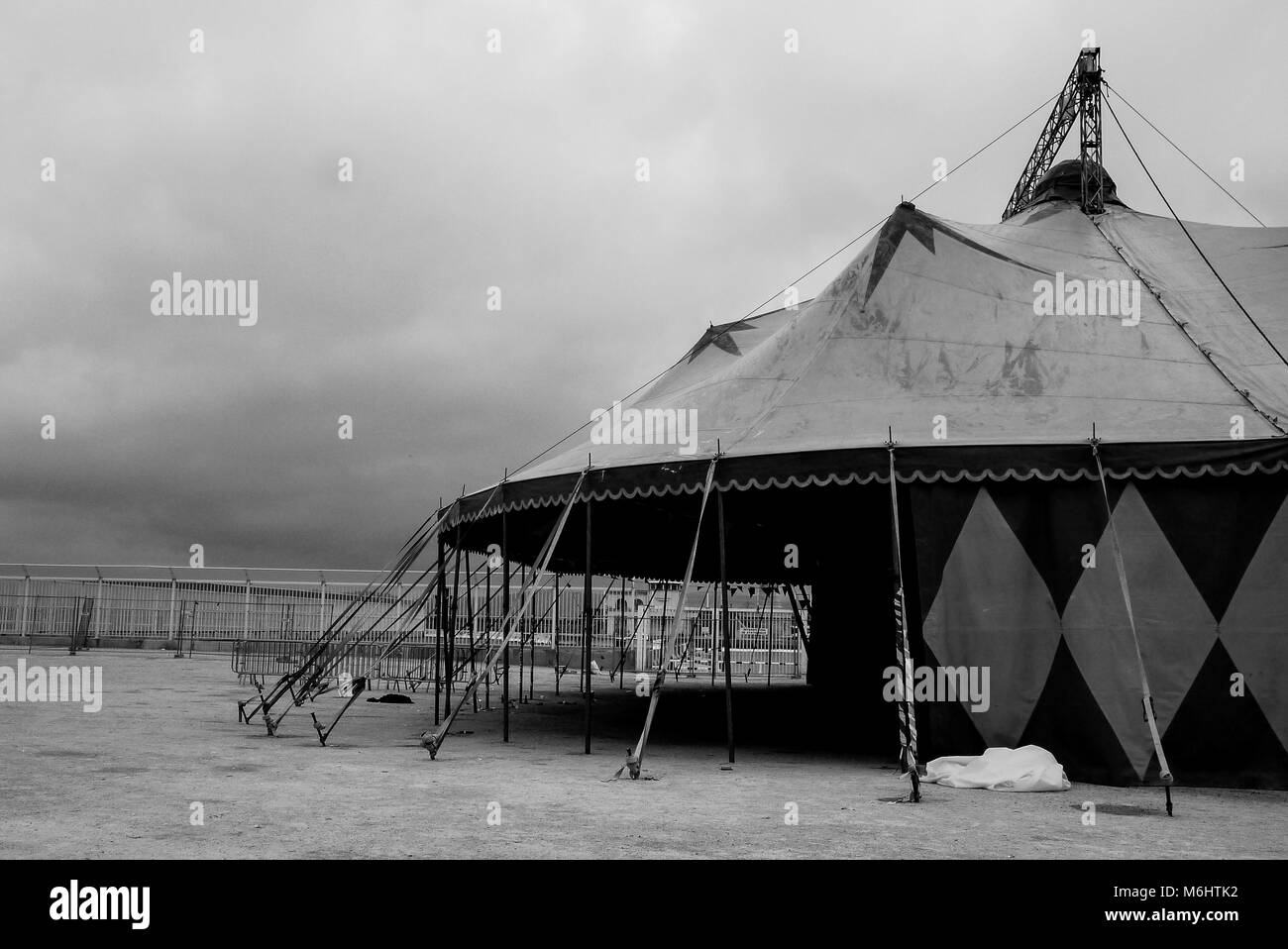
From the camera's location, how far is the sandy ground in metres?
6.82

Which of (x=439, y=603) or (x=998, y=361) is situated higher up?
(x=998, y=361)

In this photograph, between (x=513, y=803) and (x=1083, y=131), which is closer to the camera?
(x=513, y=803)

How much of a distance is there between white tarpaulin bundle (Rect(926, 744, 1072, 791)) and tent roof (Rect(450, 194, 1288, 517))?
264 centimetres

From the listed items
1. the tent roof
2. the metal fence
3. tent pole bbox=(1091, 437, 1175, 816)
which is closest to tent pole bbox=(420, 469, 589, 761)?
the tent roof

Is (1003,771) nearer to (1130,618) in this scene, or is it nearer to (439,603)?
(1130,618)

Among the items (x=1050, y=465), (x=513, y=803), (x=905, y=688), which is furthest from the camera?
(x=1050, y=465)

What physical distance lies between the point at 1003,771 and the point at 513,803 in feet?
14.5

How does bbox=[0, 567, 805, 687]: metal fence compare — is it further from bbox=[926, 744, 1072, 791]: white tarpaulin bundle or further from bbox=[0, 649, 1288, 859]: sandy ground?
bbox=[926, 744, 1072, 791]: white tarpaulin bundle

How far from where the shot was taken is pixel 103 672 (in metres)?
23.6

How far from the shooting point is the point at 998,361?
12.6 m

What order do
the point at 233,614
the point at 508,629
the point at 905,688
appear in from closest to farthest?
the point at 905,688, the point at 508,629, the point at 233,614

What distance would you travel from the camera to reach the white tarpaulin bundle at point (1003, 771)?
9758 millimetres

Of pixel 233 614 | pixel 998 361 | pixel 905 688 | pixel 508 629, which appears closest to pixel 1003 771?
pixel 905 688
